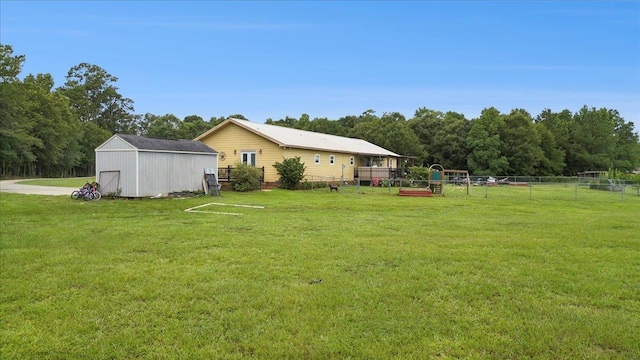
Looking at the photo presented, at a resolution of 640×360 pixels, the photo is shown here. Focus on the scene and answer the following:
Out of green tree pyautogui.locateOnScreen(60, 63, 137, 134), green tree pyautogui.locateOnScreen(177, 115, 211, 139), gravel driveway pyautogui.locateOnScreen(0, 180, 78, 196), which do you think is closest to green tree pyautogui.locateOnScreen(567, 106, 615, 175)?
green tree pyautogui.locateOnScreen(177, 115, 211, 139)

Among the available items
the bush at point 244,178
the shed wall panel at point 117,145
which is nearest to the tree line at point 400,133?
the bush at point 244,178

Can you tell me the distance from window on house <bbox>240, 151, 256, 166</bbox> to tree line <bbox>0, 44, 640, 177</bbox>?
2153 cm

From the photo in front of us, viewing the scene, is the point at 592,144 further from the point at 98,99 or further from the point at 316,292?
the point at 98,99

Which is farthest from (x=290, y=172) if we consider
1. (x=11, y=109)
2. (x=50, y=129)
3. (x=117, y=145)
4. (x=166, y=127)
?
(x=166, y=127)

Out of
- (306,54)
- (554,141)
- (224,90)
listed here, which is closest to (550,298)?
(306,54)

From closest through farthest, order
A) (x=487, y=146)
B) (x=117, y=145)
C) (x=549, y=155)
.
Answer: (x=117, y=145) → (x=487, y=146) → (x=549, y=155)

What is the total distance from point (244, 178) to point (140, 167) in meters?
5.77

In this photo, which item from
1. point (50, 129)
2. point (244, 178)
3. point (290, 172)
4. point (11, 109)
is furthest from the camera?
point (50, 129)

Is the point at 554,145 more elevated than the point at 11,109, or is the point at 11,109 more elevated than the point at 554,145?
the point at 11,109

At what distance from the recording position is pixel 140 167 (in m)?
16.0

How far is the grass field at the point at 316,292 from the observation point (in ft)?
11.1

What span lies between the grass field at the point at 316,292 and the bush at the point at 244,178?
11691 mm

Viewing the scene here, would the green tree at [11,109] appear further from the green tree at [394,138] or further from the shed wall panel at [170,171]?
the green tree at [394,138]

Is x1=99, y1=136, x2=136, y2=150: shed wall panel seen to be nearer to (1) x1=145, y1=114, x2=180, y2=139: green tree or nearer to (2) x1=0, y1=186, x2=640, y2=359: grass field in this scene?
(2) x1=0, y1=186, x2=640, y2=359: grass field
